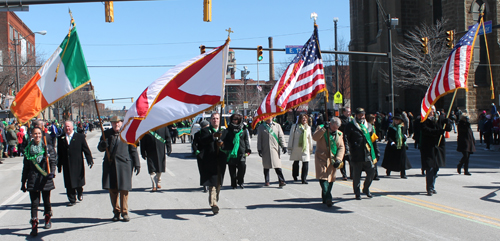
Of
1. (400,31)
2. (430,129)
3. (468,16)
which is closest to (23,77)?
(400,31)

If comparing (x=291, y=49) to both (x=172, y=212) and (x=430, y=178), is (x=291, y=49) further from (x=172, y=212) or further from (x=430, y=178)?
(x=172, y=212)

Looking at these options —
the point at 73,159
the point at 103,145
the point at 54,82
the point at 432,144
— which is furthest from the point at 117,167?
the point at 432,144

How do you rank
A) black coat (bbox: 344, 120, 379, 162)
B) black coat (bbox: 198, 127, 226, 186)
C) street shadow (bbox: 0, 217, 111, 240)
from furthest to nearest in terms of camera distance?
black coat (bbox: 344, 120, 379, 162) < black coat (bbox: 198, 127, 226, 186) < street shadow (bbox: 0, 217, 111, 240)

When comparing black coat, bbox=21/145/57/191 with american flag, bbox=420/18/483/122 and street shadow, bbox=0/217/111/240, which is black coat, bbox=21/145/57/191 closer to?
street shadow, bbox=0/217/111/240

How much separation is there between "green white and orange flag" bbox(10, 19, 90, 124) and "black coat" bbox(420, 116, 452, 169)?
21.8 ft

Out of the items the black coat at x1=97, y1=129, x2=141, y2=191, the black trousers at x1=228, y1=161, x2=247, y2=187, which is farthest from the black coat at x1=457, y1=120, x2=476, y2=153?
the black coat at x1=97, y1=129, x2=141, y2=191

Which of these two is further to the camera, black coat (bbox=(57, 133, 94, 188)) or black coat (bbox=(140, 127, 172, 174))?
black coat (bbox=(140, 127, 172, 174))

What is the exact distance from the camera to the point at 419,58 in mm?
Answer: 35438

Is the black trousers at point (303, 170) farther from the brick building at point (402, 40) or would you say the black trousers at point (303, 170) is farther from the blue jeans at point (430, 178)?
the brick building at point (402, 40)

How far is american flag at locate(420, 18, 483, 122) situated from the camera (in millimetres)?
10172

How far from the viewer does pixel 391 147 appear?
39.4ft

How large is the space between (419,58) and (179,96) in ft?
104

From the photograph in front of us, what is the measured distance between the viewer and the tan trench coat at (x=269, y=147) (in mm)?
11031

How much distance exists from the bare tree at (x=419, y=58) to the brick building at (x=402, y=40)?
38.8 inches
